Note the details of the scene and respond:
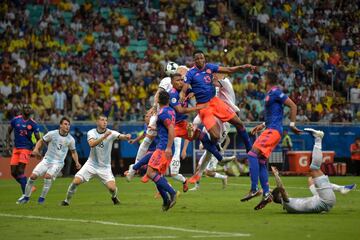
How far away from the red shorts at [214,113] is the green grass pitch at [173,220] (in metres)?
1.77

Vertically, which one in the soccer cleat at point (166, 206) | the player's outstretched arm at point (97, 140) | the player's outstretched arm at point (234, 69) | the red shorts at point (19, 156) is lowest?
the red shorts at point (19, 156)

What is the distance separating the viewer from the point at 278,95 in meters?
18.2

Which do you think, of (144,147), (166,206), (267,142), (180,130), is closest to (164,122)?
(166,206)

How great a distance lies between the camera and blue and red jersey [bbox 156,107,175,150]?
1792 cm

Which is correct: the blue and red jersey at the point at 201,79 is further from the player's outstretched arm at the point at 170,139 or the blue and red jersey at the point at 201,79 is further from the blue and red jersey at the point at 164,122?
the player's outstretched arm at the point at 170,139

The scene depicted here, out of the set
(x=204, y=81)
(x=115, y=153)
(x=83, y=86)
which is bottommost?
(x=115, y=153)

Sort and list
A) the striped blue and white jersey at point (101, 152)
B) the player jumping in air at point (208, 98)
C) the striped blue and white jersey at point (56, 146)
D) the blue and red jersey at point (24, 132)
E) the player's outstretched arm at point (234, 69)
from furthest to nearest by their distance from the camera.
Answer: the blue and red jersey at point (24, 132)
the striped blue and white jersey at point (56, 146)
the player jumping in air at point (208, 98)
the striped blue and white jersey at point (101, 152)
the player's outstretched arm at point (234, 69)

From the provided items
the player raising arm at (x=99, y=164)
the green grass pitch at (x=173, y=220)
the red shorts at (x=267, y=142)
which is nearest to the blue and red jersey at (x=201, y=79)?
the player raising arm at (x=99, y=164)

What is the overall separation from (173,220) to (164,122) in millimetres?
2364

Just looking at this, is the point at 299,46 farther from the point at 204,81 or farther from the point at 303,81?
the point at 204,81

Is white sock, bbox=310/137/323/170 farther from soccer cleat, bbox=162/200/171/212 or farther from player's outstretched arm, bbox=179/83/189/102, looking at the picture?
player's outstretched arm, bbox=179/83/189/102

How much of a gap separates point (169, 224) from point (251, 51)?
28.6 m

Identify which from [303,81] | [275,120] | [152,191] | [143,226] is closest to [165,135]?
[275,120]

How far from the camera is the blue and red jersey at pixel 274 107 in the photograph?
18.2 meters
